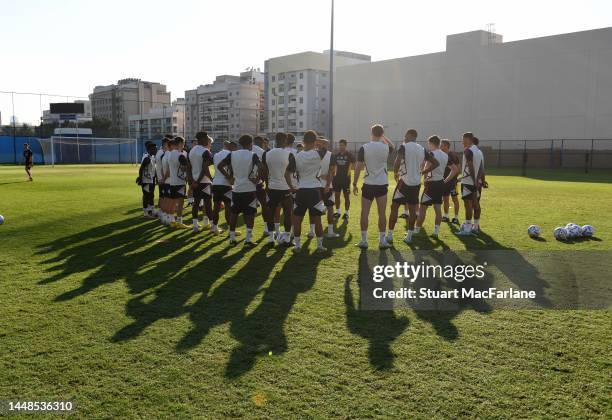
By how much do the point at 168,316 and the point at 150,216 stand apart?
25.7ft

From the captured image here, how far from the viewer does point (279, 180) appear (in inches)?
333

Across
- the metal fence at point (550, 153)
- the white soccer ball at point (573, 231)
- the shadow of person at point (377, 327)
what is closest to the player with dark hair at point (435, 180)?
the white soccer ball at point (573, 231)

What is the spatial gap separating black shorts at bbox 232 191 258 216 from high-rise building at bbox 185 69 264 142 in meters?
99.6

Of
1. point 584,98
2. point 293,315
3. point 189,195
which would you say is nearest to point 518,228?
point 293,315

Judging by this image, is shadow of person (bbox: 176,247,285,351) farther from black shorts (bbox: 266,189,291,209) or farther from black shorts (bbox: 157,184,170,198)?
black shorts (bbox: 157,184,170,198)

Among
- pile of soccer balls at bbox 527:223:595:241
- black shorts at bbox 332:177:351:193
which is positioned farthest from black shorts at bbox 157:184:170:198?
pile of soccer balls at bbox 527:223:595:241

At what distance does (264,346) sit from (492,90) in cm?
5229

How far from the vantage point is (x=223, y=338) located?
14.8 feet

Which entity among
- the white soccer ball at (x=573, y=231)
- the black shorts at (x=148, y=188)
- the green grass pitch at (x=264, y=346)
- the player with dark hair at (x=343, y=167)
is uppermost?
the player with dark hair at (x=343, y=167)

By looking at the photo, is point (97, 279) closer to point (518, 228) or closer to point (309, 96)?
point (518, 228)

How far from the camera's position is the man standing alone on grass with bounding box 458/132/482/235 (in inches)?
378

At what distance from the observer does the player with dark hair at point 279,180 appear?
328 inches

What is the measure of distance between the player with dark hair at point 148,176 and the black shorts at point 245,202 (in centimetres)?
415

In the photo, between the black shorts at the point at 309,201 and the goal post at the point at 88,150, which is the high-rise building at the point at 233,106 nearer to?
the goal post at the point at 88,150
